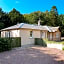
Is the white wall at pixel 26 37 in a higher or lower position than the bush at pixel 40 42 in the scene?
higher

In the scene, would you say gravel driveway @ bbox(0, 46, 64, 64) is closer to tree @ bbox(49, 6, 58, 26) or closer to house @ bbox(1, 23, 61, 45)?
house @ bbox(1, 23, 61, 45)

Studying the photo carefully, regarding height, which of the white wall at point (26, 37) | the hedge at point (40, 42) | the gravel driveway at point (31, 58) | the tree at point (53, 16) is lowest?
the gravel driveway at point (31, 58)

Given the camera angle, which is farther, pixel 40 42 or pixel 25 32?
pixel 25 32

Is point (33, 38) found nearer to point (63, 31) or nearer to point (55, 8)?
point (63, 31)

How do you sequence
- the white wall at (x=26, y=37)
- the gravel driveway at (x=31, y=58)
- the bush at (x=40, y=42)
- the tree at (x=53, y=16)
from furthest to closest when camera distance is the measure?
1. the tree at (x=53, y=16)
2. the white wall at (x=26, y=37)
3. the bush at (x=40, y=42)
4. the gravel driveway at (x=31, y=58)

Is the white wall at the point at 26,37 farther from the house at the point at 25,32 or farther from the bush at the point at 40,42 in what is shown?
the bush at the point at 40,42

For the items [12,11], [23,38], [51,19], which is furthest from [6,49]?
[51,19]

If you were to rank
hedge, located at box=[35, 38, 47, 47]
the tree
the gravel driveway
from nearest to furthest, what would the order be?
the gravel driveway → hedge, located at box=[35, 38, 47, 47] → the tree

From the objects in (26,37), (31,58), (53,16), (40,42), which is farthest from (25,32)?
(53,16)

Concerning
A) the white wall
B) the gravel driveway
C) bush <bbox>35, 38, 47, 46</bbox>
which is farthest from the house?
the gravel driveway

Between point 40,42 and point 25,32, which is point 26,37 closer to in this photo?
point 25,32

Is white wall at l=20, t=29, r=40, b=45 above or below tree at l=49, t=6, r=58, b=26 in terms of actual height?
below

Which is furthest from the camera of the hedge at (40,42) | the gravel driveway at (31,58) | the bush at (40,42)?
the bush at (40,42)

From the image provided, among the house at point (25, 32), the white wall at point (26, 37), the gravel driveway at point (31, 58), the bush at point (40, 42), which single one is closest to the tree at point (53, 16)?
the house at point (25, 32)
